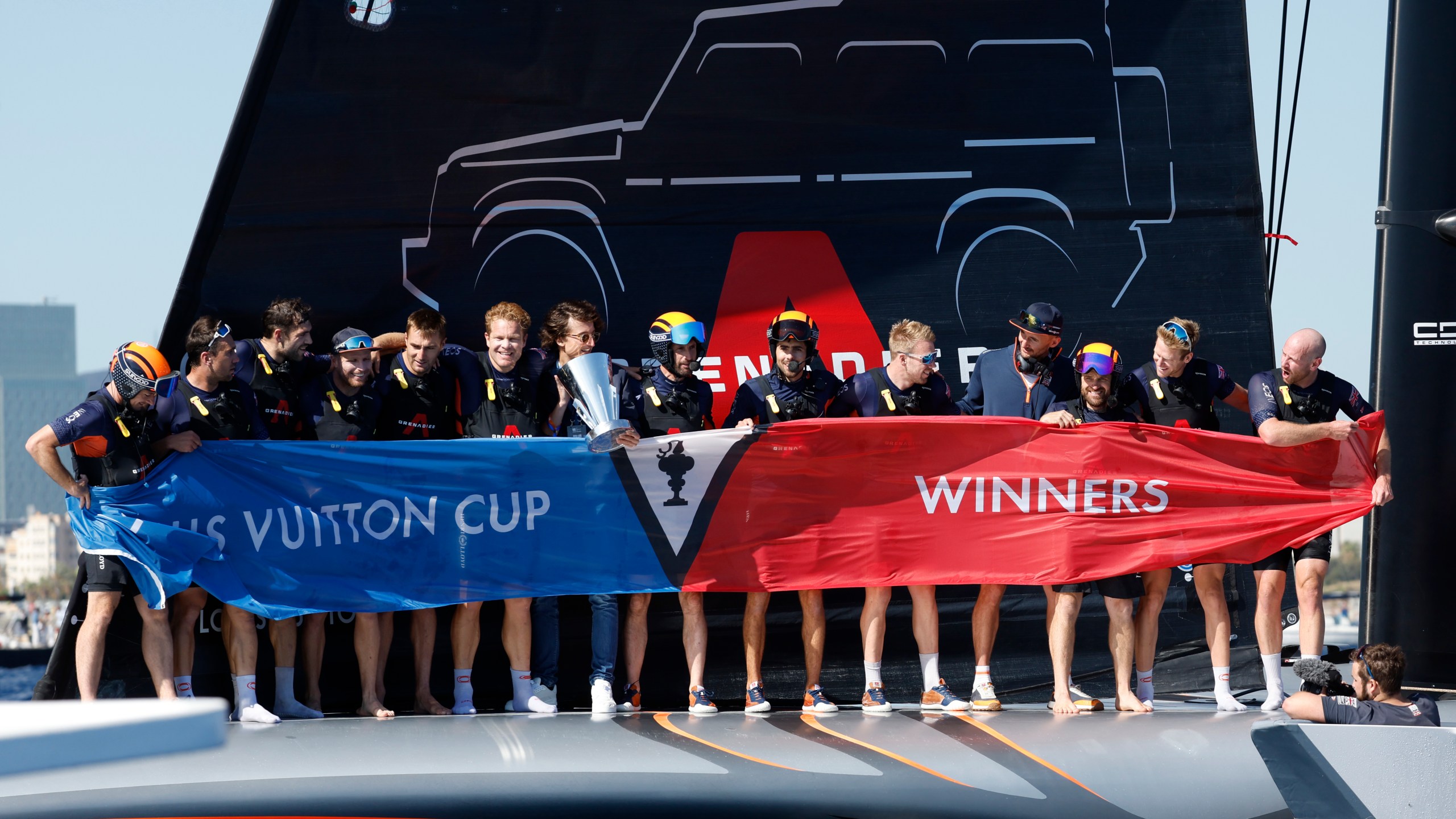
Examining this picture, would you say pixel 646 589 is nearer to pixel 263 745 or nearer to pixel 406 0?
pixel 263 745

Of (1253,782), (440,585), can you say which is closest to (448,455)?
(440,585)

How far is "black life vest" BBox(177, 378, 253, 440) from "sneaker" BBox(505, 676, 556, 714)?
6.19 feet

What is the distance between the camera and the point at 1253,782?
5.82m

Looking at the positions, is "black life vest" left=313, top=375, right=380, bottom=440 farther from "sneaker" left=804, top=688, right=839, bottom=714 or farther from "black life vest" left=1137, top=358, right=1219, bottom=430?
"black life vest" left=1137, top=358, right=1219, bottom=430

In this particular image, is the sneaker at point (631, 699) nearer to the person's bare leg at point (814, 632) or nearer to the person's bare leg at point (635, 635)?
the person's bare leg at point (635, 635)

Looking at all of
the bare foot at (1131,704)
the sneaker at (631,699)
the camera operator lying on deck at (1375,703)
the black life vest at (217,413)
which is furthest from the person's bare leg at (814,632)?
the black life vest at (217,413)

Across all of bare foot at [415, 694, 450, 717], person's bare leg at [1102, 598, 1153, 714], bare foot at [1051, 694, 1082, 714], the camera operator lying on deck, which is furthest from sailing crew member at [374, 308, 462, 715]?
the camera operator lying on deck

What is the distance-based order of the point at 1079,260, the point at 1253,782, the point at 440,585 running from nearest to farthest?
the point at 1253,782 < the point at 440,585 < the point at 1079,260

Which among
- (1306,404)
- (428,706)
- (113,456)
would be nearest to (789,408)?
(428,706)

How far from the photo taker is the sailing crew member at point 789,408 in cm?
673

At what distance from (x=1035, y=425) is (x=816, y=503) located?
47.0 inches

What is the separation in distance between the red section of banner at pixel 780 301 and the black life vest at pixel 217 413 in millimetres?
2737

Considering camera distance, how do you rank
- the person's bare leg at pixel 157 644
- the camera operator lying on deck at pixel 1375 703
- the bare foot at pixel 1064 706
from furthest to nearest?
1. the bare foot at pixel 1064 706
2. the person's bare leg at pixel 157 644
3. the camera operator lying on deck at pixel 1375 703

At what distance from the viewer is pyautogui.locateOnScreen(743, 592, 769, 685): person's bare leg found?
677 cm
